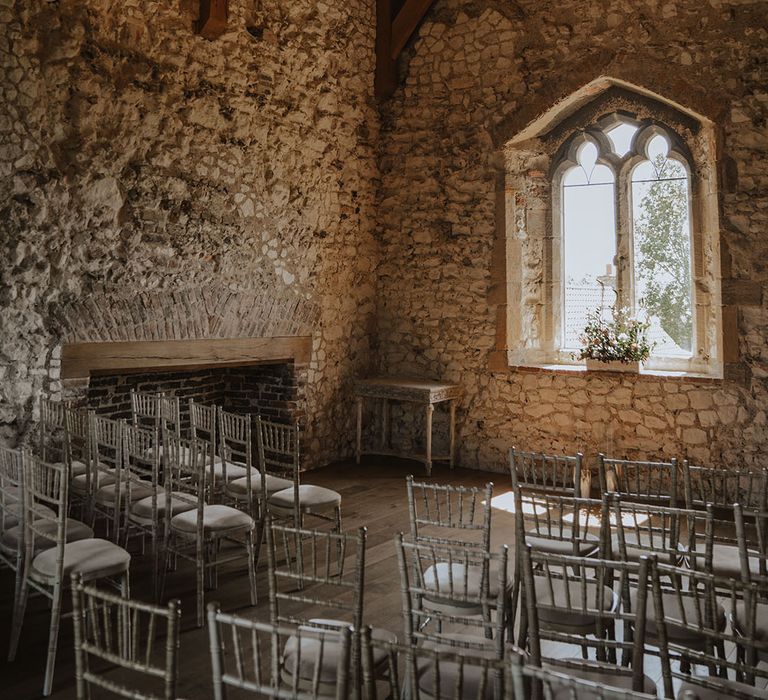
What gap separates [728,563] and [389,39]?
631cm

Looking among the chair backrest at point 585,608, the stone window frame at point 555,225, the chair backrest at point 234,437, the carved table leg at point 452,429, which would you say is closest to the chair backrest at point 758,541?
the chair backrest at point 585,608

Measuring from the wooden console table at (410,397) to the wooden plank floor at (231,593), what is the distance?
1.42ft

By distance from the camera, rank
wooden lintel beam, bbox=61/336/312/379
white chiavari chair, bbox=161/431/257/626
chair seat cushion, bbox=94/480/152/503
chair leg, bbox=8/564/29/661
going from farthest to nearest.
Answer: wooden lintel beam, bbox=61/336/312/379
chair seat cushion, bbox=94/480/152/503
white chiavari chair, bbox=161/431/257/626
chair leg, bbox=8/564/29/661

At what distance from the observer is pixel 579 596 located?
275 cm

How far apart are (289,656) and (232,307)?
4.16 meters


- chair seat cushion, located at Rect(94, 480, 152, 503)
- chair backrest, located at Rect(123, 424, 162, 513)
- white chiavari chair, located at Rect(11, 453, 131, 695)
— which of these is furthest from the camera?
chair seat cushion, located at Rect(94, 480, 152, 503)

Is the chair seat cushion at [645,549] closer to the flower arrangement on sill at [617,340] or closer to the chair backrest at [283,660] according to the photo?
the chair backrest at [283,660]

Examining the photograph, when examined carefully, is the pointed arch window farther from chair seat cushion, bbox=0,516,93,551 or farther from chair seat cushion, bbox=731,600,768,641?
chair seat cushion, bbox=0,516,93,551

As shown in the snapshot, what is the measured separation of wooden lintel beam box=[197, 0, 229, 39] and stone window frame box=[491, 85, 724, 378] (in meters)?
2.96

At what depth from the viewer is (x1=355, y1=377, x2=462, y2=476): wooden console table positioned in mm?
6688

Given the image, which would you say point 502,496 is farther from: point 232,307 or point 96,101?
point 96,101

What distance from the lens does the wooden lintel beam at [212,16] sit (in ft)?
17.9

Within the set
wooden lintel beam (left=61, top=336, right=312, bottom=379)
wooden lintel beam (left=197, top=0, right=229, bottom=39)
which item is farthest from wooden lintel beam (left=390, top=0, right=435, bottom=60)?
wooden lintel beam (left=61, top=336, right=312, bottom=379)

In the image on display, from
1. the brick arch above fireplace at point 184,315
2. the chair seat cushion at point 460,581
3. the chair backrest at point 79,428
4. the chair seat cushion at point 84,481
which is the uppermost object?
the brick arch above fireplace at point 184,315
